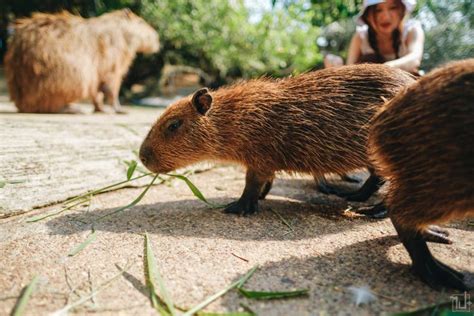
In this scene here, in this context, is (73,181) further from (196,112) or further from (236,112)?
(236,112)

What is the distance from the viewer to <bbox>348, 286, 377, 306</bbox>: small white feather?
1714mm

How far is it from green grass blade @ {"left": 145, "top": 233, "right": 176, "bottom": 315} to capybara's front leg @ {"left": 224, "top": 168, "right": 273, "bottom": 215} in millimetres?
949

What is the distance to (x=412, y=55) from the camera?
4098 millimetres

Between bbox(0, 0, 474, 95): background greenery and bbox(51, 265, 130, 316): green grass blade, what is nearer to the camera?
bbox(51, 265, 130, 316): green grass blade

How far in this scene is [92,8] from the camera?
1020cm

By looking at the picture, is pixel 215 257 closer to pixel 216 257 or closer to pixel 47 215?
pixel 216 257

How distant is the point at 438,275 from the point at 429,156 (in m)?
0.60

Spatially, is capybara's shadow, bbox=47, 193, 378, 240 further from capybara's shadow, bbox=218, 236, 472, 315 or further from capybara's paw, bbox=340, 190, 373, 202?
capybara's shadow, bbox=218, 236, 472, 315

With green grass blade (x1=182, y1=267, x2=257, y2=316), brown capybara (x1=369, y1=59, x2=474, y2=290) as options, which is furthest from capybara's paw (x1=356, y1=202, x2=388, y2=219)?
green grass blade (x1=182, y1=267, x2=257, y2=316)

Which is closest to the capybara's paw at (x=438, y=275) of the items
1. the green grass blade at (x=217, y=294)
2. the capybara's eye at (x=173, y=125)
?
the green grass blade at (x=217, y=294)

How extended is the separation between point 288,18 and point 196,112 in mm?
6332

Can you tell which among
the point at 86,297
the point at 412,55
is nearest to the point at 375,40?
the point at 412,55

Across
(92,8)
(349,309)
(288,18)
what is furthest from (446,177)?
(92,8)

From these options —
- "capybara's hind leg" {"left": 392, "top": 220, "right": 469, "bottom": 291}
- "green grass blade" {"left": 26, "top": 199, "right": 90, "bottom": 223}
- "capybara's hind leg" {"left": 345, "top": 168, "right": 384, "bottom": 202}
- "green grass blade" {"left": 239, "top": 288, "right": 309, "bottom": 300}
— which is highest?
"capybara's hind leg" {"left": 392, "top": 220, "right": 469, "bottom": 291}
